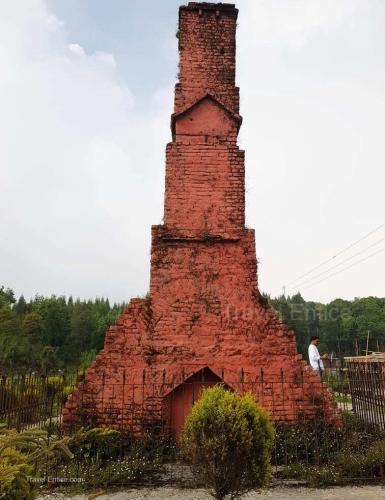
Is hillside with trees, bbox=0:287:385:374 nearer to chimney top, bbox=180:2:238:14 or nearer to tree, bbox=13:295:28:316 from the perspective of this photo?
tree, bbox=13:295:28:316

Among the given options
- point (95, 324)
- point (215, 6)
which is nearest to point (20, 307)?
point (95, 324)

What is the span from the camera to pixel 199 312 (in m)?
7.20

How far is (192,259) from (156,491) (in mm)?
3553

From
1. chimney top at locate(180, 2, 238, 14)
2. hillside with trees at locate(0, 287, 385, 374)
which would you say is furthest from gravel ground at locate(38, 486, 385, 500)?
hillside with trees at locate(0, 287, 385, 374)

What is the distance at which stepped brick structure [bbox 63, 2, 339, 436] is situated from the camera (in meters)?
6.84

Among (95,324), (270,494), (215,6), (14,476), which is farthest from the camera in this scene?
(95,324)

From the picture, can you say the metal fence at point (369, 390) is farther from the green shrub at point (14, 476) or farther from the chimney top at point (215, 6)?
the chimney top at point (215, 6)

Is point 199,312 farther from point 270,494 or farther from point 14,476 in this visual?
point 14,476

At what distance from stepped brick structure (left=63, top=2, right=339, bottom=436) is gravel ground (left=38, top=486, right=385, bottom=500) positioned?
4.69 ft

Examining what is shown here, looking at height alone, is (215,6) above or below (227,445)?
above

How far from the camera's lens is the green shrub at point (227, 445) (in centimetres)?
425

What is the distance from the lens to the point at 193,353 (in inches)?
276

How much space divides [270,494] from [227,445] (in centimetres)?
156

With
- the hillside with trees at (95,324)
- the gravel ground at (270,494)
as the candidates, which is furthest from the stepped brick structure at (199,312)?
the hillside with trees at (95,324)
